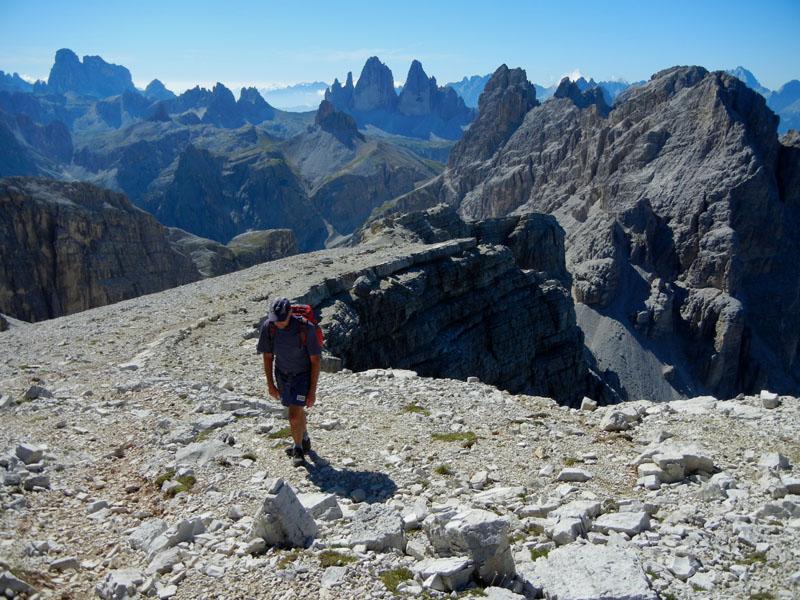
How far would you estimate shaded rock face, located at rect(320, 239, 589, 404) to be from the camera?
37.9 m

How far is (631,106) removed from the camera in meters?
173

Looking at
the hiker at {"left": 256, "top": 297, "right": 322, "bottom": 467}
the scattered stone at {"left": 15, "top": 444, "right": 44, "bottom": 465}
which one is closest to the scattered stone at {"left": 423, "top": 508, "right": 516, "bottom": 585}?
the hiker at {"left": 256, "top": 297, "right": 322, "bottom": 467}

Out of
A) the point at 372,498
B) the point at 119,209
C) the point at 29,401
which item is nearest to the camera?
the point at 372,498

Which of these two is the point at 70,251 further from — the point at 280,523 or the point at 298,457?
the point at 280,523

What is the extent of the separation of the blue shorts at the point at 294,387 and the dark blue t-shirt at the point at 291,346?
0.12 m

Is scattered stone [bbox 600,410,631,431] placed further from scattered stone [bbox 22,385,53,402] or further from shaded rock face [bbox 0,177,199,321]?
shaded rock face [bbox 0,177,199,321]

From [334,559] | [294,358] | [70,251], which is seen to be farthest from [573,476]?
[70,251]

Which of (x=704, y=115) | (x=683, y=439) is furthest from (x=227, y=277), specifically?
(x=704, y=115)

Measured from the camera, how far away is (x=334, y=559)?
7.81 m

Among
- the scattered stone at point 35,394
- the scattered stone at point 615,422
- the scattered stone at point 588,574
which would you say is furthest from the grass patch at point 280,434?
the scattered stone at point 615,422

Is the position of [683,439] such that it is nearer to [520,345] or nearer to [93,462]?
[93,462]

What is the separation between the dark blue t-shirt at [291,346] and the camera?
38.5ft

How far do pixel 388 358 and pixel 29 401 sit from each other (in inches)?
1046

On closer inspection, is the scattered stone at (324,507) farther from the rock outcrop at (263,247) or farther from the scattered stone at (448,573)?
the rock outcrop at (263,247)
